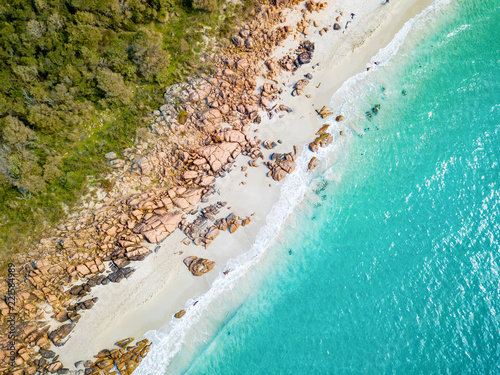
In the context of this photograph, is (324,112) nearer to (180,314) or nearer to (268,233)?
(268,233)

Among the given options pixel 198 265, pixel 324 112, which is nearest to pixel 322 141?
pixel 324 112

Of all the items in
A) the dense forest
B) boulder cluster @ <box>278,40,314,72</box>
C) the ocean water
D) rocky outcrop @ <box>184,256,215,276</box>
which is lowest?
the ocean water

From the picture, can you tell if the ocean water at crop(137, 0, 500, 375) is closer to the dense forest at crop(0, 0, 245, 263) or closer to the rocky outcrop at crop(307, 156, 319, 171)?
the rocky outcrop at crop(307, 156, 319, 171)

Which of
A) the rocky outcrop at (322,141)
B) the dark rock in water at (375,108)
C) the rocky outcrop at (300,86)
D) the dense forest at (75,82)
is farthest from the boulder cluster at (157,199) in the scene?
the dark rock in water at (375,108)

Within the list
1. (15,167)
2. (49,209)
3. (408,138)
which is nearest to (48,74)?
(15,167)

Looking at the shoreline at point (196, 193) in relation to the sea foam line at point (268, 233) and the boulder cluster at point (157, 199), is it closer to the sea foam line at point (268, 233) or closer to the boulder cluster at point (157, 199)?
the boulder cluster at point (157, 199)

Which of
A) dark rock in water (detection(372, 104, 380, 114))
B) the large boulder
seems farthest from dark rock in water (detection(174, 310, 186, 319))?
dark rock in water (detection(372, 104, 380, 114))

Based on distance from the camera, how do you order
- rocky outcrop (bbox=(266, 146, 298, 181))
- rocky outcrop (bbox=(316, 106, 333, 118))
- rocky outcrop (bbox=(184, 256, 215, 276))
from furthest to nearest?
rocky outcrop (bbox=(316, 106, 333, 118)), rocky outcrop (bbox=(266, 146, 298, 181)), rocky outcrop (bbox=(184, 256, 215, 276))
